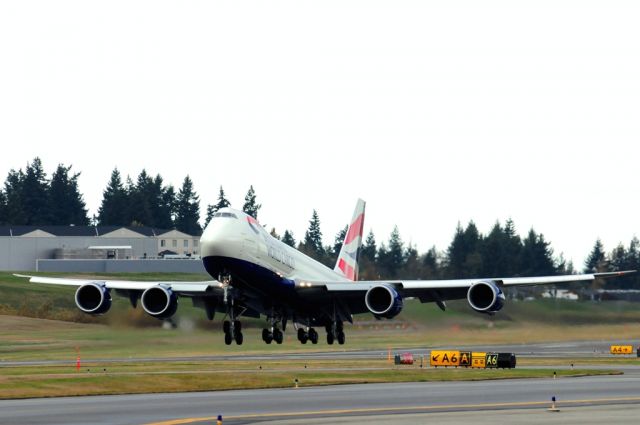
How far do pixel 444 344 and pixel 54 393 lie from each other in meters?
49.8

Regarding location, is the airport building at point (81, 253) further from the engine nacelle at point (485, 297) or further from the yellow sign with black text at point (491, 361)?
the engine nacelle at point (485, 297)

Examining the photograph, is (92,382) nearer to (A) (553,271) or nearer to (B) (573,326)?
(B) (573,326)

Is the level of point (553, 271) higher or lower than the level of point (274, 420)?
higher

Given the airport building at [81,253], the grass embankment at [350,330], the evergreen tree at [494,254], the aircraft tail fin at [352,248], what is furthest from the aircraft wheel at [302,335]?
the airport building at [81,253]

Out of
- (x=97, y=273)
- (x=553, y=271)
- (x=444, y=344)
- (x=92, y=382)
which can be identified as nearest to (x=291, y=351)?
(x=444, y=344)

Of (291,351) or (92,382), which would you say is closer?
(92,382)

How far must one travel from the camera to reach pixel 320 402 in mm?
61406

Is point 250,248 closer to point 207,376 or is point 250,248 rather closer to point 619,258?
point 207,376

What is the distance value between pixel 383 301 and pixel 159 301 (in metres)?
11.9

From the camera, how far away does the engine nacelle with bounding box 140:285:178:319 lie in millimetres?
64312

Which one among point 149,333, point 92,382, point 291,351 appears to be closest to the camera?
point 92,382

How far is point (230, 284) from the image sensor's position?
60.0 meters

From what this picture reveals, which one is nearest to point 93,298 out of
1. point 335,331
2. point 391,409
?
point 335,331

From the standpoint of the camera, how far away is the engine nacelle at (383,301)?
64688 mm
